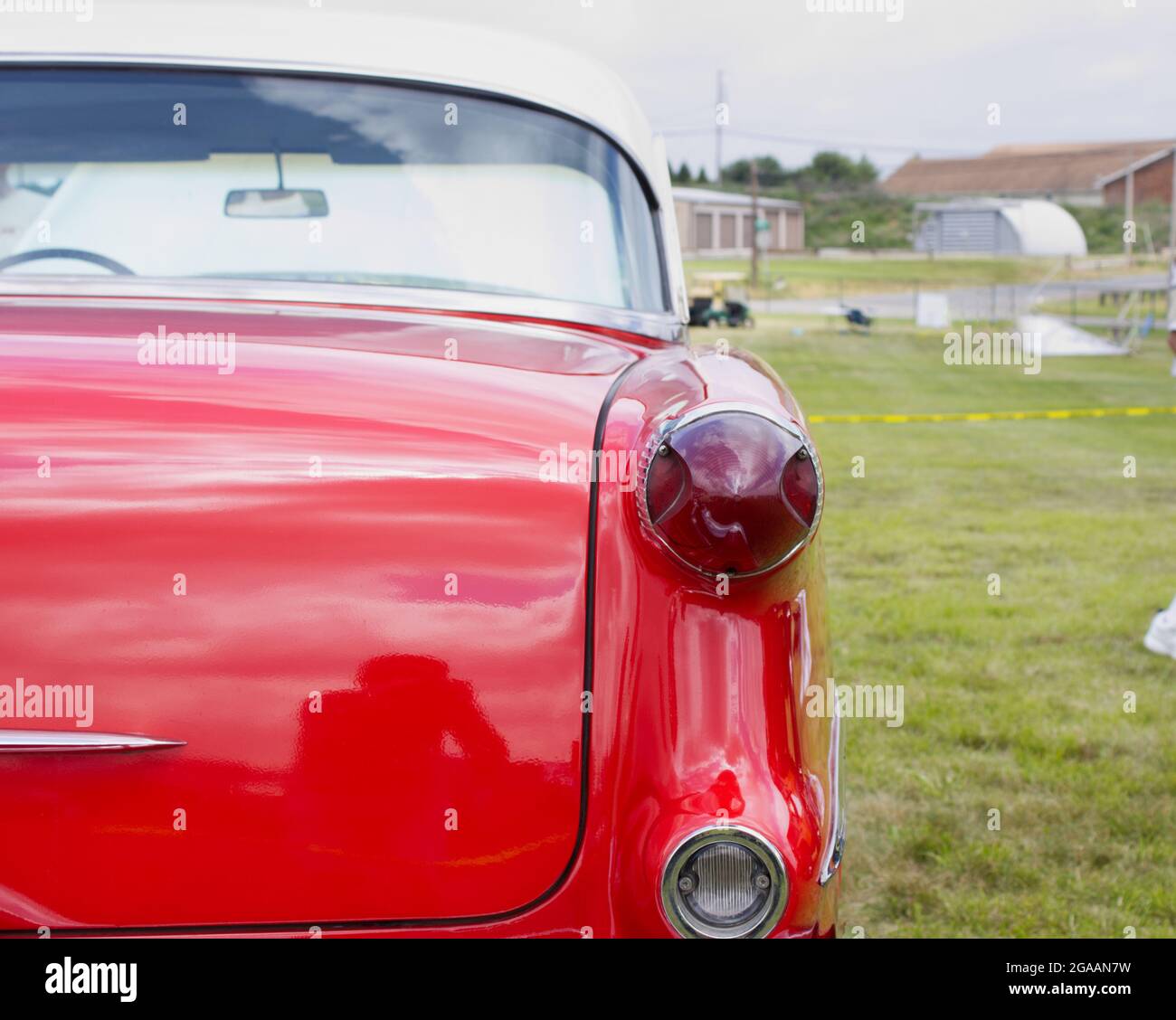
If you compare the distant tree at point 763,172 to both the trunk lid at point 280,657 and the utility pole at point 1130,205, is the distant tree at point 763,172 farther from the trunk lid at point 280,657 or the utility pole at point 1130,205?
the trunk lid at point 280,657

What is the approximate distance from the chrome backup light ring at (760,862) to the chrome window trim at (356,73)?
3.40 feet

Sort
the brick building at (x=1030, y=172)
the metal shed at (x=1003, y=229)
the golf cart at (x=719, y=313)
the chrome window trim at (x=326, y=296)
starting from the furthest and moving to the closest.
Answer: the brick building at (x=1030, y=172), the metal shed at (x=1003, y=229), the golf cart at (x=719, y=313), the chrome window trim at (x=326, y=296)

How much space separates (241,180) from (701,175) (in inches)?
3678

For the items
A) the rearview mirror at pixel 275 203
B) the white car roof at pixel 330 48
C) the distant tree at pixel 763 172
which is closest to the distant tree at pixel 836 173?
the distant tree at pixel 763 172

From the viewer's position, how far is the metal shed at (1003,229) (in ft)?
157

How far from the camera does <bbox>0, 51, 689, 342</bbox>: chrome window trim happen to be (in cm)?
231

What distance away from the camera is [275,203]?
2.32m

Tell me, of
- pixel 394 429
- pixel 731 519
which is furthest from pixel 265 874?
pixel 731 519

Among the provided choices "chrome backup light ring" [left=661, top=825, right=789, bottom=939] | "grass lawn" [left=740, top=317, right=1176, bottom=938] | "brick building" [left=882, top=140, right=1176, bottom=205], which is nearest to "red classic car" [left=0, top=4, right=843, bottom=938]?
"chrome backup light ring" [left=661, top=825, right=789, bottom=939]

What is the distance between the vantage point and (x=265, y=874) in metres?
1.37

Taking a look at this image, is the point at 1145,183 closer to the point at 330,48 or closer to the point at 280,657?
the point at 330,48

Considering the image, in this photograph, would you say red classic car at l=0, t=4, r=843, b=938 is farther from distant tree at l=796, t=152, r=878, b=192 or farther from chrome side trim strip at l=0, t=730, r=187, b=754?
distant tree at l=796, t=152, r=878, b=192

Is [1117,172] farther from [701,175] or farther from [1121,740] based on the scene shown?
[1121,740]

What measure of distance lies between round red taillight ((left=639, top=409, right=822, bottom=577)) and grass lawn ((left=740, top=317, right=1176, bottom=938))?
1768mm
